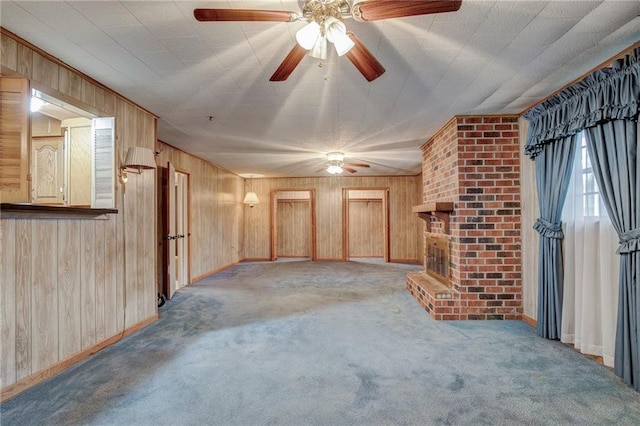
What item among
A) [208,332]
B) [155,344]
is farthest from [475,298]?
[155,344]

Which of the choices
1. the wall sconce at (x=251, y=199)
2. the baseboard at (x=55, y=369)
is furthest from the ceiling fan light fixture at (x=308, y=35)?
the wall sconce at (x=251, y=199)

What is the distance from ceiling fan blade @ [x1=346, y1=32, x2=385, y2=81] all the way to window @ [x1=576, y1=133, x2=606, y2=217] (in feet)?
6.29

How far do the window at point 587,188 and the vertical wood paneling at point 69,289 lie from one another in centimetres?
420

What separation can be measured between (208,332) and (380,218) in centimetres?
662

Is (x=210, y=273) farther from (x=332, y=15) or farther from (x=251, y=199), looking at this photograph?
(x=332, y=15)

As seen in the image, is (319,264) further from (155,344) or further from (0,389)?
(0,389)

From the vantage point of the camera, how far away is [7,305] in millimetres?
1876

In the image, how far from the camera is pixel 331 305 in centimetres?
384

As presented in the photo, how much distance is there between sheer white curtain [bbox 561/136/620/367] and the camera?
2229 mm

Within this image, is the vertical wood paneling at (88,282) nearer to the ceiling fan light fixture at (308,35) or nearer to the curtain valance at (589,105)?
the ceiling fan light fixture at (308,35)

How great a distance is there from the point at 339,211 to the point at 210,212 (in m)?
3.34

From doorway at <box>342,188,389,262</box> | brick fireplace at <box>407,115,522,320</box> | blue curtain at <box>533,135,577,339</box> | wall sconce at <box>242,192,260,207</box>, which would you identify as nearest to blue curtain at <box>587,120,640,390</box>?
blue curtain at <box>533,135,577,339</box>

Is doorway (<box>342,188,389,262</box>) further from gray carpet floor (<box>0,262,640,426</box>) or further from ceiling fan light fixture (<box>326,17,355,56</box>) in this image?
ceiling fan light fixture (<box>326,17,355,56</box>)

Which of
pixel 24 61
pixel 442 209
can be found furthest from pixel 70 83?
pixel 442 209
